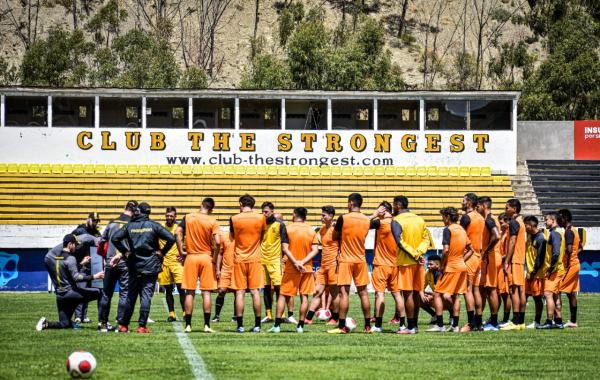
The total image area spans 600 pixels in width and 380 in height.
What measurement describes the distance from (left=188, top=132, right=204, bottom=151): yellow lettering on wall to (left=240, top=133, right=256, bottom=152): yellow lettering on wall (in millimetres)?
1590

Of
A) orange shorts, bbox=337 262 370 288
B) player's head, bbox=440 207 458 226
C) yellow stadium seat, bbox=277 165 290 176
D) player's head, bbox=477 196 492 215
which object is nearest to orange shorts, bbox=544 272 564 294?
player's head, bbox=477 196 492 215

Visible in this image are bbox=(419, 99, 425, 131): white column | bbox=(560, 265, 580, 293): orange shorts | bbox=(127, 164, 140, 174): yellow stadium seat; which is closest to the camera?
bbox=(560, 265, 580, 293): orange shorts

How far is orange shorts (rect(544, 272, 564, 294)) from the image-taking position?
2095 cm

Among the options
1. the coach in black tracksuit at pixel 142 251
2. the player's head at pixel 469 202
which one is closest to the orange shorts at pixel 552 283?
the player's head at pixel 469 202

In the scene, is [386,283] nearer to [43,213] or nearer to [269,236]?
[269,236]

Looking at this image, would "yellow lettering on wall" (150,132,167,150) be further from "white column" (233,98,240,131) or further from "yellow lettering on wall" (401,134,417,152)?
"yellow lettering on wall" (401,134,417,152)


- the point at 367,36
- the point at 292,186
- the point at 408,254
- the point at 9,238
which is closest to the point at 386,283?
the point at 408,254

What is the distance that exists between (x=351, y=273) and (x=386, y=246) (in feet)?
2.50

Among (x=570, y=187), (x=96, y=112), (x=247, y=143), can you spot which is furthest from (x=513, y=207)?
(x=96, y=112)

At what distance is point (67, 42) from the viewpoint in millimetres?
90375

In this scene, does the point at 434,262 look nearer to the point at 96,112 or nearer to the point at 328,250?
the point at 328,250

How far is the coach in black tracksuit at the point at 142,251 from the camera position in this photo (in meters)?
18.3

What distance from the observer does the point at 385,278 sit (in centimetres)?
1898

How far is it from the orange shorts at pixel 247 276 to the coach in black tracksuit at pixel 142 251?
1155 mm
